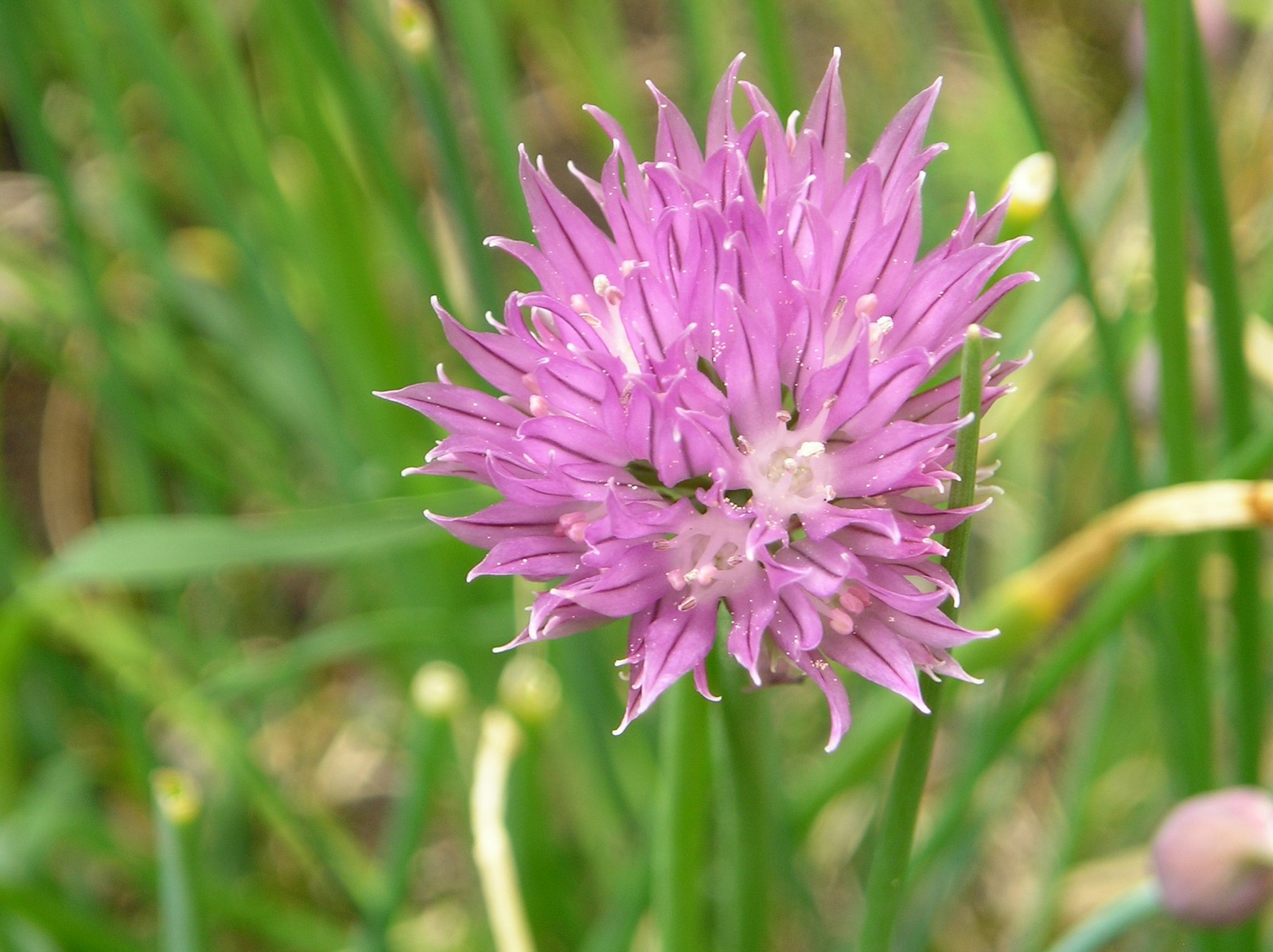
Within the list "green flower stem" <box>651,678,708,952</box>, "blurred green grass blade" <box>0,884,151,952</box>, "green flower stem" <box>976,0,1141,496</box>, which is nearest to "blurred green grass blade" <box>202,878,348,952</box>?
"blurred green grass blade" <box>0,884,151,952</box>

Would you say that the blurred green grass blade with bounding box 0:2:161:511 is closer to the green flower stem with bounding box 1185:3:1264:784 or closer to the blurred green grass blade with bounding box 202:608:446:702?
the blurred green grass blade with bounding box 202:608:446:702

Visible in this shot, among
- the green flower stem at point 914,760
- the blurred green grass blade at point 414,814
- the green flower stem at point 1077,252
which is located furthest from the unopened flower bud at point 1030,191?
the blurred green grass blade at point 414,814

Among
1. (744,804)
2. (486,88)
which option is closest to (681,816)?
(744,804)

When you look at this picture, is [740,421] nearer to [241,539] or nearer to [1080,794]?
[241,539]

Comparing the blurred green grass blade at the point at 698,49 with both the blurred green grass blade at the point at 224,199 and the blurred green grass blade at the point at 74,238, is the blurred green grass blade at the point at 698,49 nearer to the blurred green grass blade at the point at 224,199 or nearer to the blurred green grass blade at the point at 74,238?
the blurred green grass blade at the point at 224,199

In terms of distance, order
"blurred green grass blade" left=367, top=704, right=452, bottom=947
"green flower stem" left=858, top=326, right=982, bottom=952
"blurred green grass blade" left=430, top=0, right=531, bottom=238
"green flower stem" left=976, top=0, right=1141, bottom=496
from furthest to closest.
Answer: "blurred green grass blade" left=430, top=0, right=531, bottom=238 → "blurred green grass blade" left=367, top=704, right=452, bottom=947 → "green flower stem" left=976, top=0, right=1141, bottom=496 → "green flower stem" left=858, top=326, right=982, bottom=952

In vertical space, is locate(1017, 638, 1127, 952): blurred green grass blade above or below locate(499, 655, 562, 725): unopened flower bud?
below
